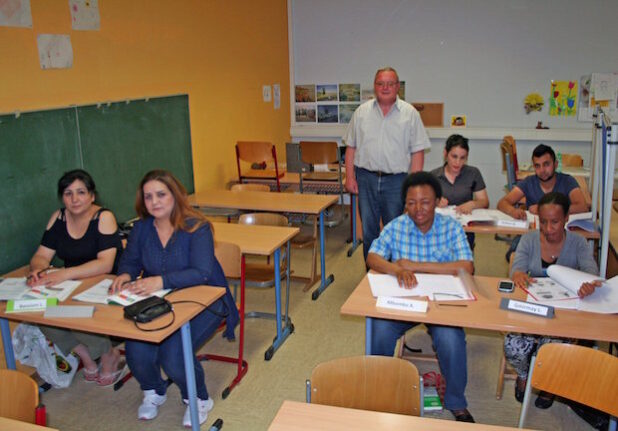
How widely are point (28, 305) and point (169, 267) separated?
0.65m

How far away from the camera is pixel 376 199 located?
443 cm

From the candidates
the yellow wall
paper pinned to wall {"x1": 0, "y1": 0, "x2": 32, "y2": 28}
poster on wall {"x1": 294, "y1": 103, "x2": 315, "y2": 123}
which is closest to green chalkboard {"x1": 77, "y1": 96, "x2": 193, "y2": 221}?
the yellow wall

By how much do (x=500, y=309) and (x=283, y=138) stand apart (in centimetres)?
543

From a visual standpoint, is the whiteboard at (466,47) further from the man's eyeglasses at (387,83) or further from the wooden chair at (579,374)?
the wooden chair at (579,374)

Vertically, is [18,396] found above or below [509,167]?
below

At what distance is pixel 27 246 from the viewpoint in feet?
11.5

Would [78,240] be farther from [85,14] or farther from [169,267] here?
[85,14]

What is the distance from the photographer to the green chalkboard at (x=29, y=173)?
332 cm

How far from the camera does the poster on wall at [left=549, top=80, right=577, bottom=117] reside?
6738 mm

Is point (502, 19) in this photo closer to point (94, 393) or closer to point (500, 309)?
point (500, 309)

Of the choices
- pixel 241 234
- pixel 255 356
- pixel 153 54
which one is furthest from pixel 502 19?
pixel 255 356

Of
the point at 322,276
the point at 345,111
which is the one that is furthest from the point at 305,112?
the point at 322,276

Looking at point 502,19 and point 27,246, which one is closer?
point 27,246

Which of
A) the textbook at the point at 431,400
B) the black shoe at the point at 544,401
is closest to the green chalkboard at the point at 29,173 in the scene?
the textbook at the point at 431,400
